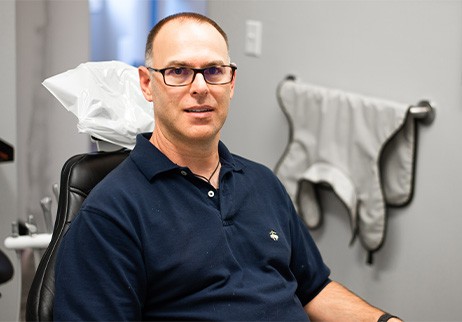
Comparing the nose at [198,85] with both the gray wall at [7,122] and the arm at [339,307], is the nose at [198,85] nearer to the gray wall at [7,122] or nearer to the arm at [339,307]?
the arm at [339,307]

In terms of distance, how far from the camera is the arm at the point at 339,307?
164 cm

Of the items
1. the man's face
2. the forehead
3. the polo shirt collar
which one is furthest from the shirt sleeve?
the forehead

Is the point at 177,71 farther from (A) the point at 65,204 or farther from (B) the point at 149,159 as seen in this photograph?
(A) the point at 65,204

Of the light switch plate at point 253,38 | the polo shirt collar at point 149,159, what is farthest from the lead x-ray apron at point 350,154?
the polo shirt collar at point 149,159

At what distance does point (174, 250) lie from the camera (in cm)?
146

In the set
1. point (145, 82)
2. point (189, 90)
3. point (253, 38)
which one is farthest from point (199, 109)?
point (253, 38)

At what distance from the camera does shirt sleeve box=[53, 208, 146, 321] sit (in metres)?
1.36

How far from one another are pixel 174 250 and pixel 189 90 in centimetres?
33

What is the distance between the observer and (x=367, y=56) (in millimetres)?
2521

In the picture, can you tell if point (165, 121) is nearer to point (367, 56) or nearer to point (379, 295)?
point (367, 56)

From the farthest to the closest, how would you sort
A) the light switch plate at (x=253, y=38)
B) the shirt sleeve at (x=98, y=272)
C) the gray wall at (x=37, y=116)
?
the light switch plate at (x=253, y=38) → the gray wall at (x=37, y=116) → the shirt sleeve at (x=98, y=272)

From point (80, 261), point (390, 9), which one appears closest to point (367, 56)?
point (390, 9)

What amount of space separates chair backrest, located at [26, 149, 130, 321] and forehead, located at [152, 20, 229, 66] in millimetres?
241

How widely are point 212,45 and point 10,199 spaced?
1151 mm
